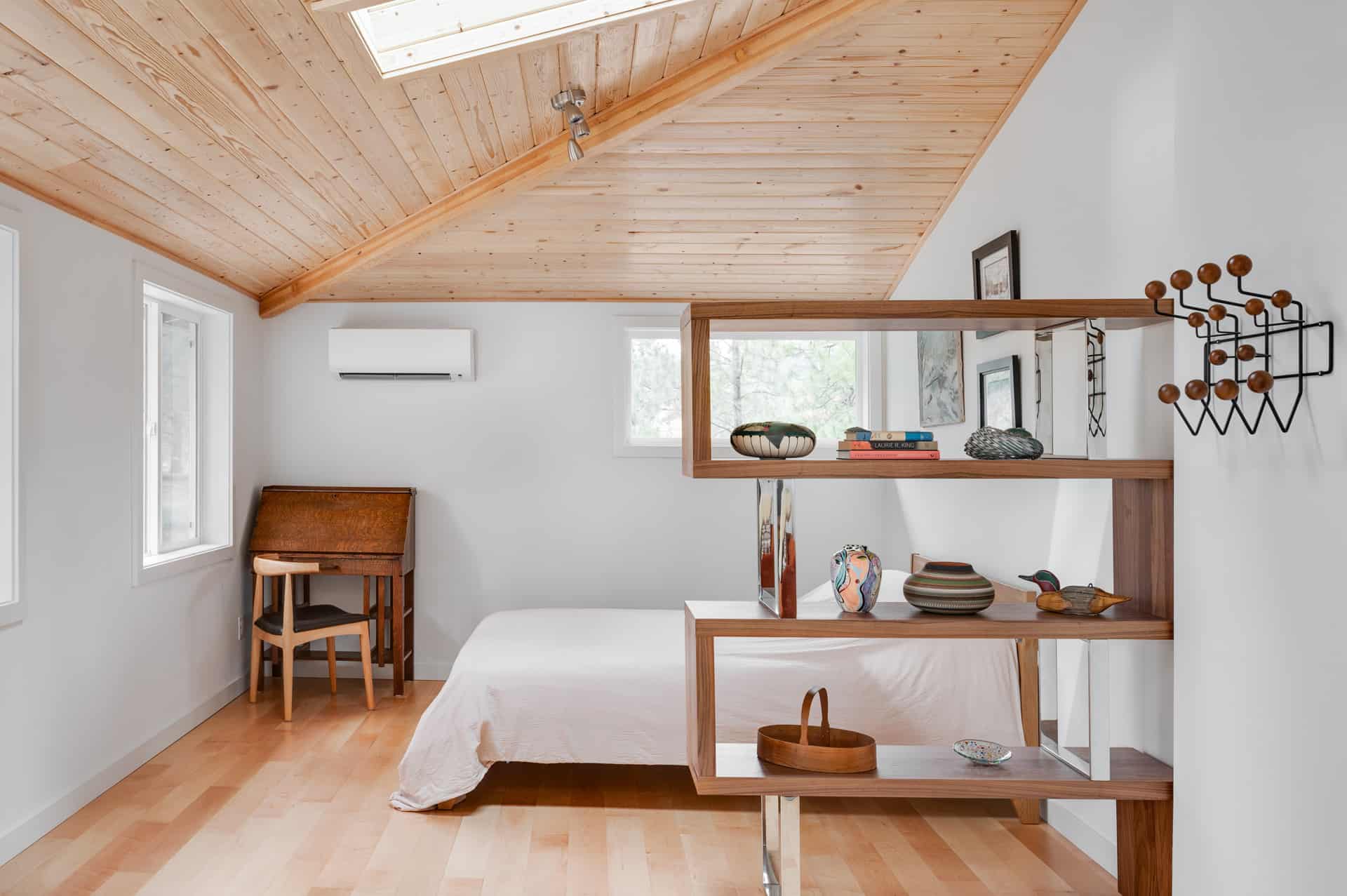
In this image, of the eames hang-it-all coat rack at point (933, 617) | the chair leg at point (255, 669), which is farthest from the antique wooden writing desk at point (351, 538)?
the eames hang-it-all coat rack at point (933, 617)

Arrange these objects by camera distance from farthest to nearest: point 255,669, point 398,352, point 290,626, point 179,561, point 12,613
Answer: point 398,352 < point 255,669 < point 290,626 < point 179,561 < point 12,613

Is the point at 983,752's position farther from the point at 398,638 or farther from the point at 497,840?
the point at 398,638

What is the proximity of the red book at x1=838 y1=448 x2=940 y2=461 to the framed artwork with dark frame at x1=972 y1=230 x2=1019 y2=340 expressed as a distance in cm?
132

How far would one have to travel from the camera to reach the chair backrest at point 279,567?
4441mm

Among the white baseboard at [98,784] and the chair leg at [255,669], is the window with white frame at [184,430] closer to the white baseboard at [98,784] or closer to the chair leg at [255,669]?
the chair leg at [255,669]

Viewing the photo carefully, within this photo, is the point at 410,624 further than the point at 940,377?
Yes

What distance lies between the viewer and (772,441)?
2.29 meters

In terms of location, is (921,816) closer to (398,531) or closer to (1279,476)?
(1279,476)

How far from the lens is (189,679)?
428cm

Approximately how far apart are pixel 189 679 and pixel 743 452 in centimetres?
329

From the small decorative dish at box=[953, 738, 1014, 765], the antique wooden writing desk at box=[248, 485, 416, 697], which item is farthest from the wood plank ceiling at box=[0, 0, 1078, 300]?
the small decorative dish at box=[953, 738, 1014, 765]

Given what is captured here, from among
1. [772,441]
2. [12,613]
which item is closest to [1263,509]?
[772,441]

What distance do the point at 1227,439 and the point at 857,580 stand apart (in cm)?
88

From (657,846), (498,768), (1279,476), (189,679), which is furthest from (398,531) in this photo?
(1279,476)
